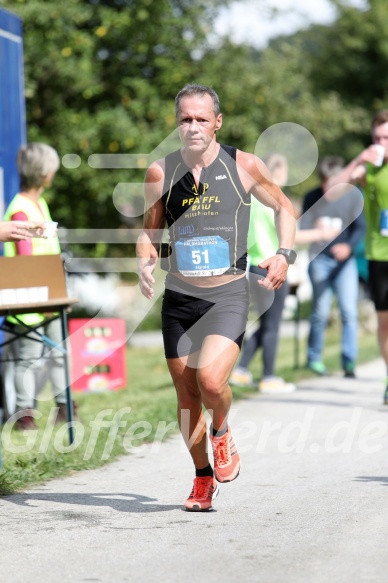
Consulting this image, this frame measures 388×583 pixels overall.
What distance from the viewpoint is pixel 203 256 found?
17.9 ft

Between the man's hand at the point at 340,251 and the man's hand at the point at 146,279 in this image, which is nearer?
the man's hand at the point at 146,279

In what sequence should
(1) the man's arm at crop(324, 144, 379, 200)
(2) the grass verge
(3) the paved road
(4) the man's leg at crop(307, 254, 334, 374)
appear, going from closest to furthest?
(3) the paved road < (2) the grass verge < (1) the man's arm at crop(324, 144, 379, 200) < (4) the man's leg at crop(307, 254, 334, 374)

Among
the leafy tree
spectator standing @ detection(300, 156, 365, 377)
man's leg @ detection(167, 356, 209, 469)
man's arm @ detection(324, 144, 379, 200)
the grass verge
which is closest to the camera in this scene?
man's leg @ detection(167, 356, 209, 469)

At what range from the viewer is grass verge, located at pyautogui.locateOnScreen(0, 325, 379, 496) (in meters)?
6.73

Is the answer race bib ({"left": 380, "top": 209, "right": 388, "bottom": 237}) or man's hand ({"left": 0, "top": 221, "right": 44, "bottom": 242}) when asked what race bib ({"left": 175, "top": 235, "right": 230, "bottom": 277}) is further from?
race bib ({"left": 380, "top": 209, "right": 388, "bottom": 237})

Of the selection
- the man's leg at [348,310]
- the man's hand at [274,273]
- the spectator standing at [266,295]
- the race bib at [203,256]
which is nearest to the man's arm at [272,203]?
the man's hand at [274,273]

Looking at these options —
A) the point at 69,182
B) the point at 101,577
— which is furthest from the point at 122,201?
the point at 101,577

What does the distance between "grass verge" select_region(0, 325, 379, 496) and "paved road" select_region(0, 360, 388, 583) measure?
0.18 meters

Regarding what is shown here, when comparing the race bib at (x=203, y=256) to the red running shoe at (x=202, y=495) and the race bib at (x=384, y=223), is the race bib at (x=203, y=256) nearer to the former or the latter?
the red running shoe at (x=202, y=495)

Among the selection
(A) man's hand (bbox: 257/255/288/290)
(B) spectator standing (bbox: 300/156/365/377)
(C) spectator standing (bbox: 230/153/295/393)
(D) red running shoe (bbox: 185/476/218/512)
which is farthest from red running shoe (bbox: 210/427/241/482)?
(B) spectator standing (bbox: 300/156/365/377)

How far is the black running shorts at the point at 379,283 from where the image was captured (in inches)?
350

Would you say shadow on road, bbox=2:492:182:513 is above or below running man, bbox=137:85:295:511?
below

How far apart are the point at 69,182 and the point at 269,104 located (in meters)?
3.98

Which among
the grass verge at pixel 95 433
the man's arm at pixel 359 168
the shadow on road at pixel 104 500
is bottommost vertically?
the grass verge at pixel 95 433
